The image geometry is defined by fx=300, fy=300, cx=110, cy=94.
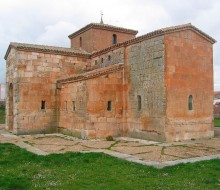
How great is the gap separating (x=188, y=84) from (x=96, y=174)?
8.30 metres

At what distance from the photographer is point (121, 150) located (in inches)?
423

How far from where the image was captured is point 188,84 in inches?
551

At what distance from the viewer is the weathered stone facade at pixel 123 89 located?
44.0 feet

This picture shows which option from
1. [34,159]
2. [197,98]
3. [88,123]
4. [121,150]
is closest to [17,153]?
[34,159]

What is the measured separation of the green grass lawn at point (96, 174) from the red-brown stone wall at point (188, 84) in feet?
16.6

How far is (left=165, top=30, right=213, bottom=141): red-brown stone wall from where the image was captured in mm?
13242

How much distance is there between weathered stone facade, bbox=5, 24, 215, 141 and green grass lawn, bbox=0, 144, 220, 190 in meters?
5.21

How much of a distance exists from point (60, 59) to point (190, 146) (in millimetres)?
9733

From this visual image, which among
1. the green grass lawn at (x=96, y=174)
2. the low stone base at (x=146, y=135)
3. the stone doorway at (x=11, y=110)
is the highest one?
the stone doorway at (x=11, y=110)

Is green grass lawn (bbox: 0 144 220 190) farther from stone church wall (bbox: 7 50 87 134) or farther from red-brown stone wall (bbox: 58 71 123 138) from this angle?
stone church wall (bbox: 7 50 87 134)

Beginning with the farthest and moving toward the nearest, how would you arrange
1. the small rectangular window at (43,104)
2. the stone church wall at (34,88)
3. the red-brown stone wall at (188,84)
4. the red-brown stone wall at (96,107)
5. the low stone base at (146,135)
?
the small rectangular window at (43,104)
the stone church wall at (34,88)
the red-brown stone wall at (96,107)
the red-brown stone wall at (188,84)
the low stone base at (146,135)

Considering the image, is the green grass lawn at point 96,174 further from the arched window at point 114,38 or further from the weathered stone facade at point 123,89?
the arched window at point 114,38

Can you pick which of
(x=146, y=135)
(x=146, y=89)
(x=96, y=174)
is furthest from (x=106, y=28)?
(x=96, y=174)

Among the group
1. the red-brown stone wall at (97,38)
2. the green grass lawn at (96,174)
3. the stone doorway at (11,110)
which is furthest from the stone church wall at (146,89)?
the stone doorway at (11,110)
